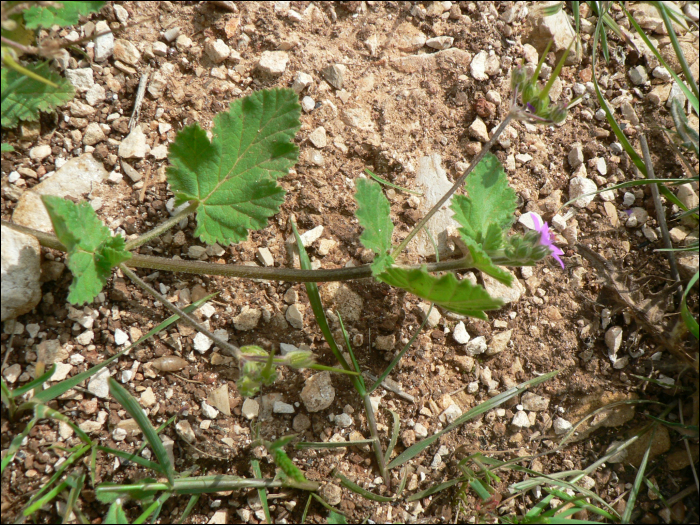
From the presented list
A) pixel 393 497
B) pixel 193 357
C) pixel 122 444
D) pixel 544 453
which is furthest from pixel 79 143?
pixel 544 453

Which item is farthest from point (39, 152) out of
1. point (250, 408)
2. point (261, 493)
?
point (261, 493)

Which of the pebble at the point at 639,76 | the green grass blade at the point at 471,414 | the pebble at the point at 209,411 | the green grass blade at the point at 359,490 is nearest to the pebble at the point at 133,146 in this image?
the pebble at the point at 209,411

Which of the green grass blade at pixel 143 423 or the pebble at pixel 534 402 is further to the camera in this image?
the pebble at pixel 534 402

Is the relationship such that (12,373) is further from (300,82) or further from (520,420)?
(520,420)

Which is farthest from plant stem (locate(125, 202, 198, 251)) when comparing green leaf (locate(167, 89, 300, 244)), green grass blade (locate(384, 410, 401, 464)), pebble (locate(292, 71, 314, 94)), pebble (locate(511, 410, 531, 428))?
pebble (locate(511, 410, 531, 428))

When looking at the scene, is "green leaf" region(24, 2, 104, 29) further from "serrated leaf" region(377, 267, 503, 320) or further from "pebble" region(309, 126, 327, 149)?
"serrated leaf" region(377, 267, 503, 320)

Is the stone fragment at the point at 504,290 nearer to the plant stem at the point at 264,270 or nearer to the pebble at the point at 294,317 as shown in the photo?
the plant stem at the point at 264,270

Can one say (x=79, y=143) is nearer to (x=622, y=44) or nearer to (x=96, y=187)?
(x=96, y=187)

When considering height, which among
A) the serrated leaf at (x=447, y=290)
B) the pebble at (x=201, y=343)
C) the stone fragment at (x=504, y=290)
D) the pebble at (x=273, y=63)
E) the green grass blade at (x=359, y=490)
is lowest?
the green grass blade at (x=359, y=490)
